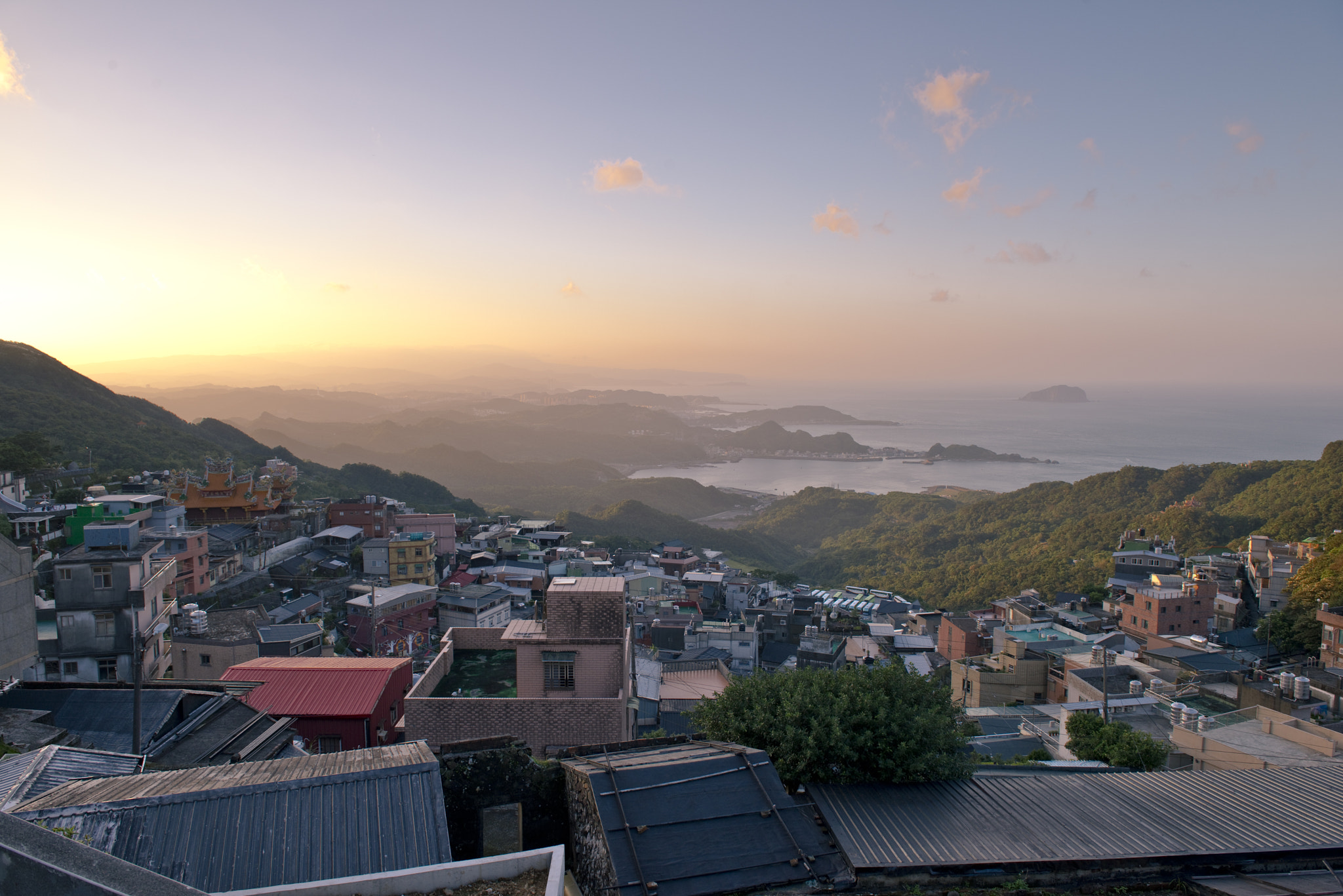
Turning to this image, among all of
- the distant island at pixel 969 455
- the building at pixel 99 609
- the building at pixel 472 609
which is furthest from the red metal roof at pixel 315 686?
the distant island at pixel 969 455

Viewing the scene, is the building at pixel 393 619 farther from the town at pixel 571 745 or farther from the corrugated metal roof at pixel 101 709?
the corrugated metal roof at pixel 101 709

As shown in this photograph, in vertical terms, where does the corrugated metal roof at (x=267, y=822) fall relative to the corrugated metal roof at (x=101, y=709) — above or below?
above

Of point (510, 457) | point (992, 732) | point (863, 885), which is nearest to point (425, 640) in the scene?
point (992, 732)

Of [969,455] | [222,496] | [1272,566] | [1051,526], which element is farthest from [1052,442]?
[222,496]

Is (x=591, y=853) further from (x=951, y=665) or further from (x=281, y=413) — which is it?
(x=281, y=413)

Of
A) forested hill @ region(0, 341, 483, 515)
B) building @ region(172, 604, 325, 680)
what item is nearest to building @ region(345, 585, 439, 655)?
building @ region(172, 604, 325, 680)

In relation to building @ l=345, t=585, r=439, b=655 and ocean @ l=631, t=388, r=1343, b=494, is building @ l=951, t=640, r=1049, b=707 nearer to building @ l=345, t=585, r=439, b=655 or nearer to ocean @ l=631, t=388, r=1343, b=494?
building @ l=345, t=585, r=439, b=655
